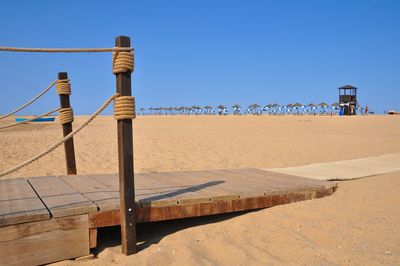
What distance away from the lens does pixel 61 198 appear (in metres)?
3.41

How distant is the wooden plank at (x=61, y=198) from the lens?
3018mm

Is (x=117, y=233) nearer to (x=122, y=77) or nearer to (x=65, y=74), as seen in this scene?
(x=122, y=77)

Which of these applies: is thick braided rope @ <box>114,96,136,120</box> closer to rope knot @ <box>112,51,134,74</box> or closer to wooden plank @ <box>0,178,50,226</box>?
rope knot @ <box>112,51,134,74</box>

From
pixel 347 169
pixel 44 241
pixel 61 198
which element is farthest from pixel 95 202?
pixel 347 169

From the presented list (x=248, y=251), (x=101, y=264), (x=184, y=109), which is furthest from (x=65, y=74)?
(x=184, y=109)

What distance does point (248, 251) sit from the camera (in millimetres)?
3203

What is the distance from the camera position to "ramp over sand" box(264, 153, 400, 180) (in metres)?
5.79

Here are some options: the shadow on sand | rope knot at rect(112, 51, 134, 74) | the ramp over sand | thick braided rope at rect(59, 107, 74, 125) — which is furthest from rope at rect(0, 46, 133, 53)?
the ramp over sand

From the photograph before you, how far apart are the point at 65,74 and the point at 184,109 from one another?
8480 centimetres

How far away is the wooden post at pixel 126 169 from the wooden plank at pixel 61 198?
0.29 m

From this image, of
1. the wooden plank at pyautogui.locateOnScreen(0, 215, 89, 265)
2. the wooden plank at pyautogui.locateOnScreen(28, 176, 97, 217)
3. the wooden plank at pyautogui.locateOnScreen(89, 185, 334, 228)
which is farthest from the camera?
the wooden plank at pyautogui.locateOnScreen(89, 185, 334, 228)

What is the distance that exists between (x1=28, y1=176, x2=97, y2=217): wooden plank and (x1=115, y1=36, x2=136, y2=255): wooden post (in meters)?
0.29

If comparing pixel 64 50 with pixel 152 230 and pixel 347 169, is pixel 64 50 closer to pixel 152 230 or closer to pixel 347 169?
pixel 152 230

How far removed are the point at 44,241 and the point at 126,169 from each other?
0.86 meters
